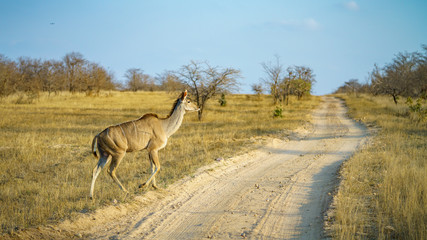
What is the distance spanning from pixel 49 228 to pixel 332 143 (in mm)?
13857

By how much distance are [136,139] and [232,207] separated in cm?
280

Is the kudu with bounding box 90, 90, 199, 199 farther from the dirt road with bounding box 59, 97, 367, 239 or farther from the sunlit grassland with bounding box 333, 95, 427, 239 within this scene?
the sunlit grassland with bounding box 333, 95, 427, 239

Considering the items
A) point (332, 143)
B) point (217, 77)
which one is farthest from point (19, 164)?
point (217, 77)

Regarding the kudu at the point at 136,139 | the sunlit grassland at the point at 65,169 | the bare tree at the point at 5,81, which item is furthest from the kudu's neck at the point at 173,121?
the bare tree at the point at 5,81

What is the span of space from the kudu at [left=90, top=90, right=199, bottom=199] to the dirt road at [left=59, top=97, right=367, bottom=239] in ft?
3.20

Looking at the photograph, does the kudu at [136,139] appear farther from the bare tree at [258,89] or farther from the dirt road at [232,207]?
the bare tree at [258,89]

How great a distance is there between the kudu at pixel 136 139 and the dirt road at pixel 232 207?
975mm

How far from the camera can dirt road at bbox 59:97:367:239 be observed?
5801 mm

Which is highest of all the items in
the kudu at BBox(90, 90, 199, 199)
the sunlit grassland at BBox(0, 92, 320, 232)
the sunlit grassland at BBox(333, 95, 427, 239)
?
the kudu at BBox(90, 90, 199, 199)

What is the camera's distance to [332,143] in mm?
16234

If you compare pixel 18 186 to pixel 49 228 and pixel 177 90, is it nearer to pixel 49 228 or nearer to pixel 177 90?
pixel 49 228

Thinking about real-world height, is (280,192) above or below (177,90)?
below

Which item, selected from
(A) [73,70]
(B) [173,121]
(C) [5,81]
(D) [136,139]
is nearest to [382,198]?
(B) [173,121]

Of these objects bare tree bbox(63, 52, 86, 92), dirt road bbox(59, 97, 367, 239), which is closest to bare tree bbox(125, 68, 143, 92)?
bare tree bbox(63, 52, 86, 92)
